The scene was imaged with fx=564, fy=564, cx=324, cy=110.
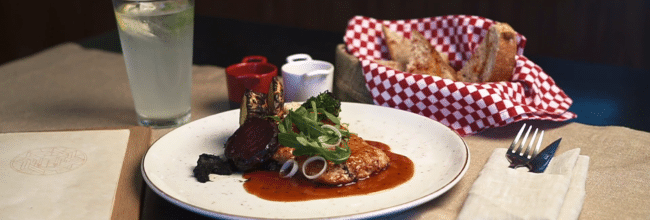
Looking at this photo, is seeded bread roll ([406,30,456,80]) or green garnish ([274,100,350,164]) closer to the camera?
green garnish ([274,100,350,164])

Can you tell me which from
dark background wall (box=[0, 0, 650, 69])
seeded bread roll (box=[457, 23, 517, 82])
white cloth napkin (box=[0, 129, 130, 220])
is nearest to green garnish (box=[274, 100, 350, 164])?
white cloth napkin (box=[0, 129, 130, 220])

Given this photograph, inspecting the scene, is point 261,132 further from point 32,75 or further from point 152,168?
point 32,75

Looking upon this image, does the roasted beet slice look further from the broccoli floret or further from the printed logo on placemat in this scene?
the printed logo on placemat

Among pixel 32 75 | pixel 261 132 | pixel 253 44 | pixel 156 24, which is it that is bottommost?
pixel 253 44

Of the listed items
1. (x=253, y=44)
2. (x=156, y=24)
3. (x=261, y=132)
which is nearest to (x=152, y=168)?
(x=261, y=132)

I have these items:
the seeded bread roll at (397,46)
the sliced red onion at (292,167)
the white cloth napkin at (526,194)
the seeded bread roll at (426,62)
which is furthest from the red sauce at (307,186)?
the seeded bread roll at (397,46)
